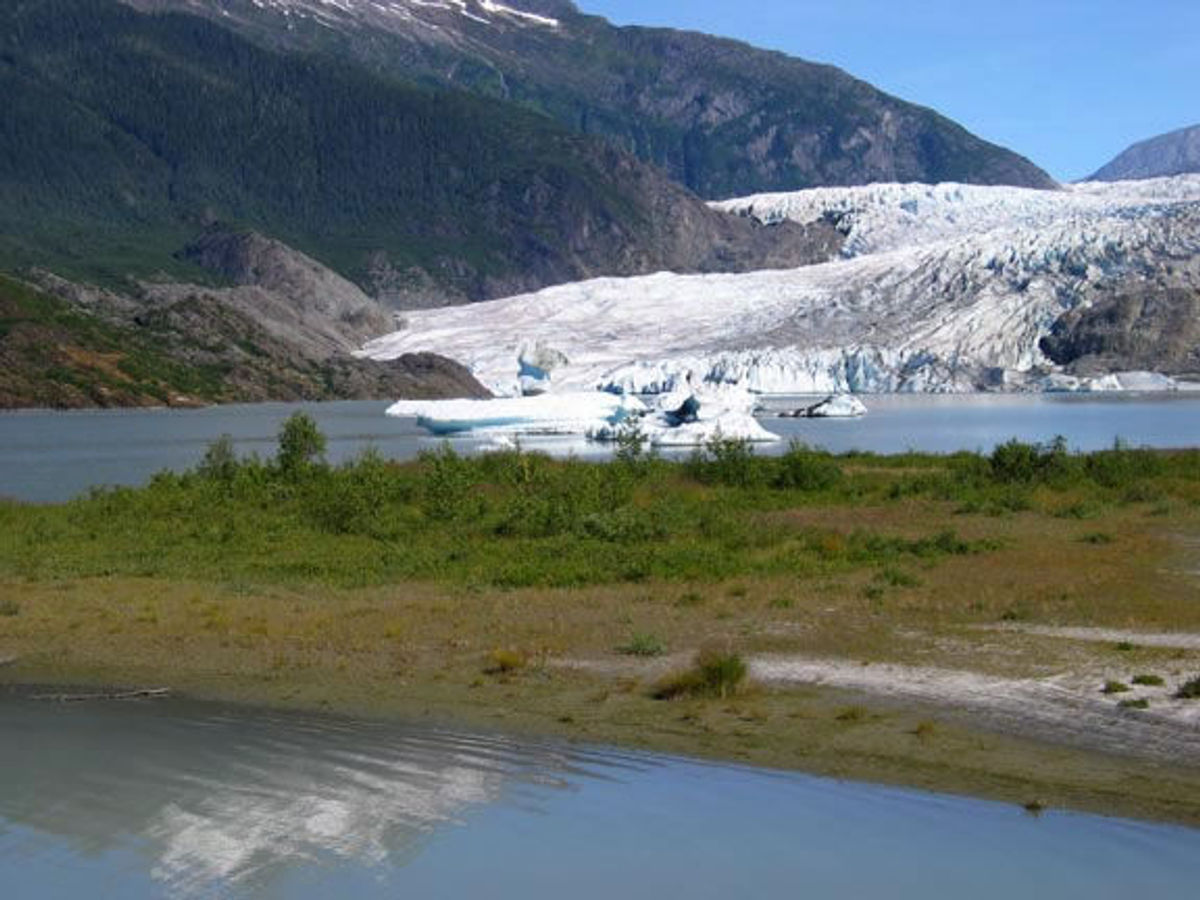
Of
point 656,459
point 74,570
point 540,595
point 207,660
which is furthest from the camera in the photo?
point 656,459

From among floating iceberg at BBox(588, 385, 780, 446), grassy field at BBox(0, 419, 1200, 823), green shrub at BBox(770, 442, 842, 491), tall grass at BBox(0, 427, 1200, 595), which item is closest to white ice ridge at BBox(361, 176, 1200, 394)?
floating iceberg at BBox(588, 385, 780, 446)

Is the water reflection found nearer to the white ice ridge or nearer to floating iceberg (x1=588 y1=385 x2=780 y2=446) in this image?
floating iceberg (x1=588 y1=385 x2=780 y2=446)

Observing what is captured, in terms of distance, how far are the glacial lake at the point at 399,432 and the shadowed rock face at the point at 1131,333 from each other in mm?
7471

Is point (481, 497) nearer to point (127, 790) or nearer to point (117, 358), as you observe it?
point (127, 790)

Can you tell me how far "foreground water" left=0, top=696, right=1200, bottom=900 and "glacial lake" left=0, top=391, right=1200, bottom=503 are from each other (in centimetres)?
2502

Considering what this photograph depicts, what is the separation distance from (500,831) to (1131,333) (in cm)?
11016

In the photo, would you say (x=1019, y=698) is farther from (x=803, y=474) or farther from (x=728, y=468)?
(x=728, y=468)

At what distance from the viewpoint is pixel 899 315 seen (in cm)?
11575

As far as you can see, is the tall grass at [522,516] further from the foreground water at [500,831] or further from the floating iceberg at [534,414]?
the floating iceberg at [534,414]

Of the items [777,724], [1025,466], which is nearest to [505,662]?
[777,724]

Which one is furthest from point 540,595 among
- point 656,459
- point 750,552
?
point 656,459

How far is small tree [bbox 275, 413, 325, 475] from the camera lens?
29469 mm

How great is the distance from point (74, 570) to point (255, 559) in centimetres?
216

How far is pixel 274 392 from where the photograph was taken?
124500 millimetres
